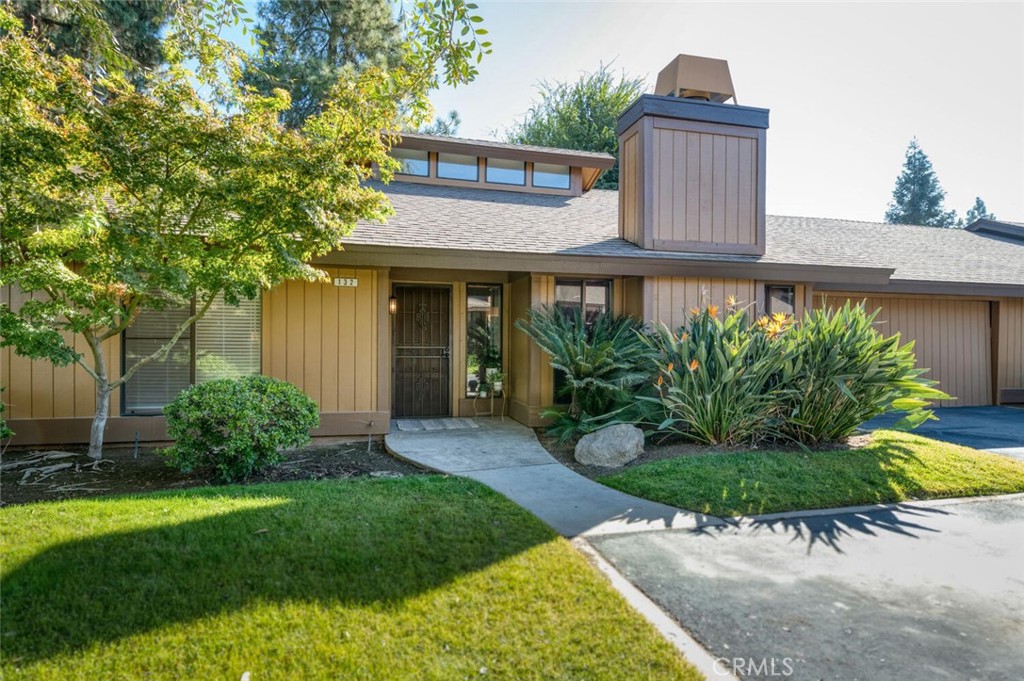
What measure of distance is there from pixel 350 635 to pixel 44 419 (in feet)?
19.5

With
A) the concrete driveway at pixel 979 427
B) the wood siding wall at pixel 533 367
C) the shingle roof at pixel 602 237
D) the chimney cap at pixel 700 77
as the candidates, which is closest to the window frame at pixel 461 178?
the shingle roof at pixel 602 237

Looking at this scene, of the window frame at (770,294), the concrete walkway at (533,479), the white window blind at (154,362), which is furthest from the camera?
the window frame at (770,294)

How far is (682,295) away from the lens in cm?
811

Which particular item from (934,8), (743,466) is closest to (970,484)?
(743,466)

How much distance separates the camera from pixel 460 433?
749 cm

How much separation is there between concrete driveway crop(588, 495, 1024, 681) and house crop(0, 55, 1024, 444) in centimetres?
418

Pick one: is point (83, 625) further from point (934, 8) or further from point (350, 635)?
point (934, 8)

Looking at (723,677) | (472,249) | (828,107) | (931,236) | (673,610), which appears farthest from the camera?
(931,236)

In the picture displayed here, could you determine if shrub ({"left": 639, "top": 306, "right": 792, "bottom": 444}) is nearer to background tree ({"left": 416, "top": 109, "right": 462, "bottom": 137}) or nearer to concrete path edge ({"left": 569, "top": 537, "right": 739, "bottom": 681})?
concrete path edge ({"left": 569, "top": 537, "right": 739, "bottom": 681})

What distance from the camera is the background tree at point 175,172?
4410 mm

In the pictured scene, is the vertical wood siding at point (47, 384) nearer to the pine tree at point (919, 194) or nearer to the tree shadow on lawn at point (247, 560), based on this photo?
the tree shadow on lawn at point (247, 560)

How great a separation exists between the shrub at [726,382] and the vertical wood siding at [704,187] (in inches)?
100

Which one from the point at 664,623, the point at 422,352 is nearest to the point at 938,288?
the point at 422,352

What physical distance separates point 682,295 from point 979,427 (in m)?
5.05
